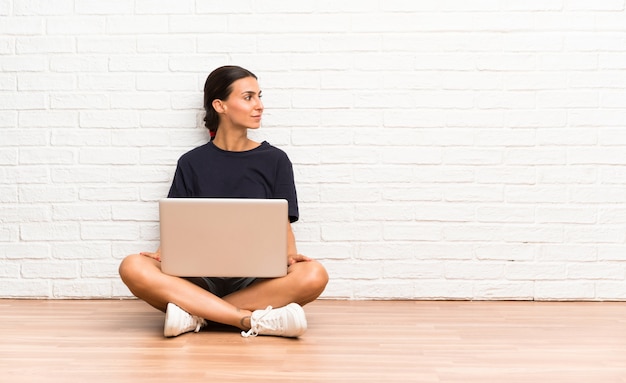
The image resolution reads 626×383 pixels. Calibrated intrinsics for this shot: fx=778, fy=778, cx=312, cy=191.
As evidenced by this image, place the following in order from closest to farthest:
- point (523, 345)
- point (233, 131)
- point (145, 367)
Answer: point (145, 367), point (523, 345), point (233, 131)

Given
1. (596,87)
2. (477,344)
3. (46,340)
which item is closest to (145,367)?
(46,340)

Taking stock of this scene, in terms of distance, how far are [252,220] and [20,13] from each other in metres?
1.58

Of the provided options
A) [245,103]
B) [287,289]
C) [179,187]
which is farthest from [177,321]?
[245,103]

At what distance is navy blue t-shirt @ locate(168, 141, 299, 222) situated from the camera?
3.10 metres

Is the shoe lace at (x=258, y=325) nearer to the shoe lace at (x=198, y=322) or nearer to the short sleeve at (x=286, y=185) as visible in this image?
the shoe lace at (x=198, y=322)

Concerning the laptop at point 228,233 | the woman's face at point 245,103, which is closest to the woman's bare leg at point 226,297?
the laptop at point 228,233

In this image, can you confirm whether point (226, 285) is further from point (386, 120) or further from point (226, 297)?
point (386, 120)

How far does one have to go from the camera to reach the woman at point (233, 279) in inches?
104

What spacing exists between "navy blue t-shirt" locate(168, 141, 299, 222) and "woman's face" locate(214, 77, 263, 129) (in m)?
0.13

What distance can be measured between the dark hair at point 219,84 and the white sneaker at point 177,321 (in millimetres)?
893

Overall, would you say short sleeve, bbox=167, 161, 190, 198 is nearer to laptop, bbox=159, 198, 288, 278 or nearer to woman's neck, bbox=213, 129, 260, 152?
woman's neck, bbox=213, 129, 260, 152

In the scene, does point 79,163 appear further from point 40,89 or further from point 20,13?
point 20,13

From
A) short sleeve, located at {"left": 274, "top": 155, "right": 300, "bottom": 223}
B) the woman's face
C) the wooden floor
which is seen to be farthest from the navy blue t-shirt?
the wooden floor

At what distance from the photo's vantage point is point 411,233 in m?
3.31
